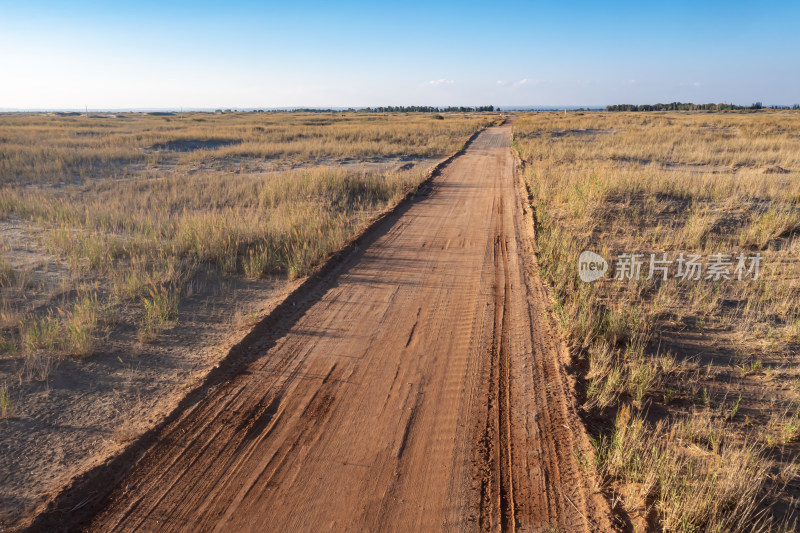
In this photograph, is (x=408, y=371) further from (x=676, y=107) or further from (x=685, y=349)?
(x=676, y=107)

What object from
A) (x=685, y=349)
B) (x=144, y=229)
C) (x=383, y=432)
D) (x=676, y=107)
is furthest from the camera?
(x=676, y=107)

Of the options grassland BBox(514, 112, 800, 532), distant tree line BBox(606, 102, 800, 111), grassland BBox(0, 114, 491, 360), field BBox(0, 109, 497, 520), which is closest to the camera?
grassland BBox(514, 112, 800, 532)

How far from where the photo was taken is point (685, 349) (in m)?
4.74

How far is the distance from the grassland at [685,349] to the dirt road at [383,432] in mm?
407

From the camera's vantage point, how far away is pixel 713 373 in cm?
428

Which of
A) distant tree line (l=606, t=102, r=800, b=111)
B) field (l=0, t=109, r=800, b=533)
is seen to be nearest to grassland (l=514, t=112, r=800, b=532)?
field (l=0, t=109, r=800, b=533)

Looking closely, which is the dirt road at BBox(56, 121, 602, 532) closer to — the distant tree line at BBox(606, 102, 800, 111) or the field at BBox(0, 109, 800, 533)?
the field at BBox(0, 109, 800, 533)

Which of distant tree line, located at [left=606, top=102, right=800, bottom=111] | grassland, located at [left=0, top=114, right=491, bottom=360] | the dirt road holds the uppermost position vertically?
distant tree line, located at [left=606, top=102, right=800, bottom=111]

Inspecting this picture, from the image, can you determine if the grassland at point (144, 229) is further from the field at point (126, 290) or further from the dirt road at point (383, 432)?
the dirt road at point (383, 432)

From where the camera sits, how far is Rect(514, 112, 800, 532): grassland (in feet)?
8.94

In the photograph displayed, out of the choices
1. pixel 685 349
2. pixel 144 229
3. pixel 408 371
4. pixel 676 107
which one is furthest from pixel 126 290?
pixel 676 107

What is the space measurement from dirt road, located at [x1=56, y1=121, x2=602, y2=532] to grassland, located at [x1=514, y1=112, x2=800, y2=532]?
1.33 ft

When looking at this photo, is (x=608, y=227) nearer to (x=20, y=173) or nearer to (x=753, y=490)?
(x=753, y=490)

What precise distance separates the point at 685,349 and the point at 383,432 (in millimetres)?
3683
